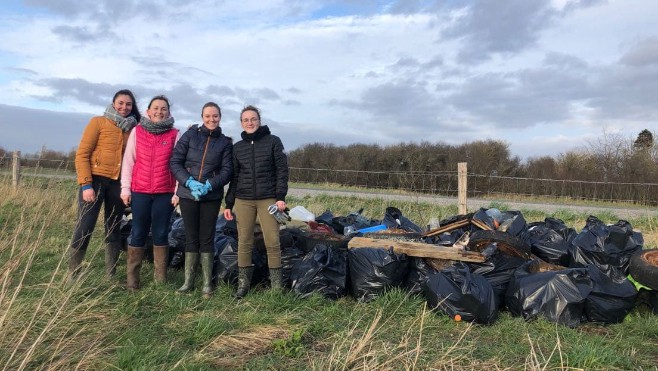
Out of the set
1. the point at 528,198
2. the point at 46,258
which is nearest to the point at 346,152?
the point at 528,198

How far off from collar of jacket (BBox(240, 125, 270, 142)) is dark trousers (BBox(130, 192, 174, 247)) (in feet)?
2.77

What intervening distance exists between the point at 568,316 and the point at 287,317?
85.7 inches

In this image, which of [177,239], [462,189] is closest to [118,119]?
[177,239]

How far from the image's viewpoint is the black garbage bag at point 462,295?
385 cm

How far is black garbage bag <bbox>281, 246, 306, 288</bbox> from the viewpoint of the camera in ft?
15.4

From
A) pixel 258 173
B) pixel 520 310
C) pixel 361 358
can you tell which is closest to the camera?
pixel 361 358

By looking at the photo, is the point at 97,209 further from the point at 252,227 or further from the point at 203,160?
the point at 252,227

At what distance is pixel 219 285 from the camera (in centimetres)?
468

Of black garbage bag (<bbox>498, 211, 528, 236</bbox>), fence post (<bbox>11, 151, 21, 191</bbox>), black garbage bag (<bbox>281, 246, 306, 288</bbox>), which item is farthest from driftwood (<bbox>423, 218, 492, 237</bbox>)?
fence post (<bbox>11, 151, 21, 191</bbox>)

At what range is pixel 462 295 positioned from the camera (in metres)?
3.86

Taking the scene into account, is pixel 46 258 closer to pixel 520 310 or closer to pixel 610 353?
pixel 520 310

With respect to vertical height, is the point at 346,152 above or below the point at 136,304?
above

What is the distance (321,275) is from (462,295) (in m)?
1.26

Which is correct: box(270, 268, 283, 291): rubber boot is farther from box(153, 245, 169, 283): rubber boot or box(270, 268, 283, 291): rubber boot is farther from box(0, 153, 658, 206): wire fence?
box(0, 153, 658, 206): wire fence
